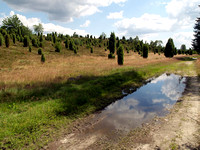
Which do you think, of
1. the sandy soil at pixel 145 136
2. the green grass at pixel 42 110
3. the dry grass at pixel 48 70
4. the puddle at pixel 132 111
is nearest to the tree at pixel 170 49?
the dry grass at pixel 48 70

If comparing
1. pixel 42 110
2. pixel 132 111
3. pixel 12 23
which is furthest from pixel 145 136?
pixel 12 23

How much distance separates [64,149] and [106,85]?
7160 mm

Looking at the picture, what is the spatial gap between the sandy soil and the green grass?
70 centimetres

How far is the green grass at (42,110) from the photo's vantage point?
437 centimetres

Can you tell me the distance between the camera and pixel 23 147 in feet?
13.0

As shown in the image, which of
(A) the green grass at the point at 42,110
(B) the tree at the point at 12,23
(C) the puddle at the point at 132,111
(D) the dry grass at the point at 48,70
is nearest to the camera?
(A) the green grass at the point at 42,110

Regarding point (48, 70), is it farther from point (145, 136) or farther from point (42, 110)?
point (145, 136)

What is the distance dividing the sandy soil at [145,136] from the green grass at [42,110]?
2.30 ft

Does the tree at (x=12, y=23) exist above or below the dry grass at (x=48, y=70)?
above

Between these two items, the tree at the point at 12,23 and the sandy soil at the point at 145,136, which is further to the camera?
the tree at the point at 12,23

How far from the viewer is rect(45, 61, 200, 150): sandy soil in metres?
4.06

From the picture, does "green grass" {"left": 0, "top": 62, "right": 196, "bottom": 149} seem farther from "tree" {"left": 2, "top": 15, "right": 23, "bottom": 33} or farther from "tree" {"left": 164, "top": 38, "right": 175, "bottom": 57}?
"tree" {"left": 2, "top": 15, "right": 23, "bottom": 33}

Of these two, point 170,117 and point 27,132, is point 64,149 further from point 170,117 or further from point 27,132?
point 170,117

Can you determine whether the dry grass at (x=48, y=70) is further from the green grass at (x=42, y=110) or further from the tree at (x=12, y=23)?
the tree at (x=12, y=23)
